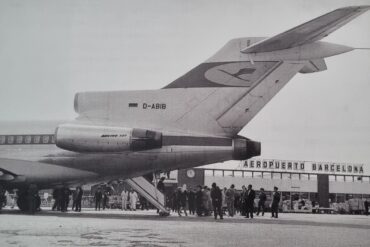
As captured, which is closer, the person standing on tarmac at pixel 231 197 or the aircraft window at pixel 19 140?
the aircraft window at pixel 19 140

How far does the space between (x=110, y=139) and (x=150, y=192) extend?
128 inches

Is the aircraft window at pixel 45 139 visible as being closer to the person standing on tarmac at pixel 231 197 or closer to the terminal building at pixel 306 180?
the person standing on tarmac at pixel 231 197

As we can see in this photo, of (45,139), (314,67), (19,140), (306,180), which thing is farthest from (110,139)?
(306,180)

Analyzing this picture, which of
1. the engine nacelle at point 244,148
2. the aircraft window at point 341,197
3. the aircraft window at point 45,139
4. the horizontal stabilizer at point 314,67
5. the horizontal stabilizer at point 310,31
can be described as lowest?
the aircraft window at point 341,197

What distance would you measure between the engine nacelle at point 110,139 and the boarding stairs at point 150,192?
269cm

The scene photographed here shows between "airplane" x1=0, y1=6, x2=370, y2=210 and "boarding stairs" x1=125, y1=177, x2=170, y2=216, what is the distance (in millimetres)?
1448

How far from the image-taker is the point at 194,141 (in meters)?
12.0

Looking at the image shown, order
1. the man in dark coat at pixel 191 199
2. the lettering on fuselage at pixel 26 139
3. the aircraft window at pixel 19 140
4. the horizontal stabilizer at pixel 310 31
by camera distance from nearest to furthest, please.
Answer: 1. the horizontal stabilizer at pixel 310 31
2. the lettering on fuselage at pixel 26 139
3. the aircraft window at pixel 19 140
4. the man in dark coat at pixel 191 199

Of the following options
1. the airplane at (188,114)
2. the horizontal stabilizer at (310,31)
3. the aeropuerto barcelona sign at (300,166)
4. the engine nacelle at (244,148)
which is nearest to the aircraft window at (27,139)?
the airplane at (188,114)

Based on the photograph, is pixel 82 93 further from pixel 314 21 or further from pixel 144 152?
pixel 314 21

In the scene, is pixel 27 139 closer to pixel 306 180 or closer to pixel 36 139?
pixel 36 139

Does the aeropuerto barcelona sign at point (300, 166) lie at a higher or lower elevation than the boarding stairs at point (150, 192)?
higher

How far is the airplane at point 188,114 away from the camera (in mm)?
11664

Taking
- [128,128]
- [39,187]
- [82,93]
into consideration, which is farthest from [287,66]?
[39,187]
